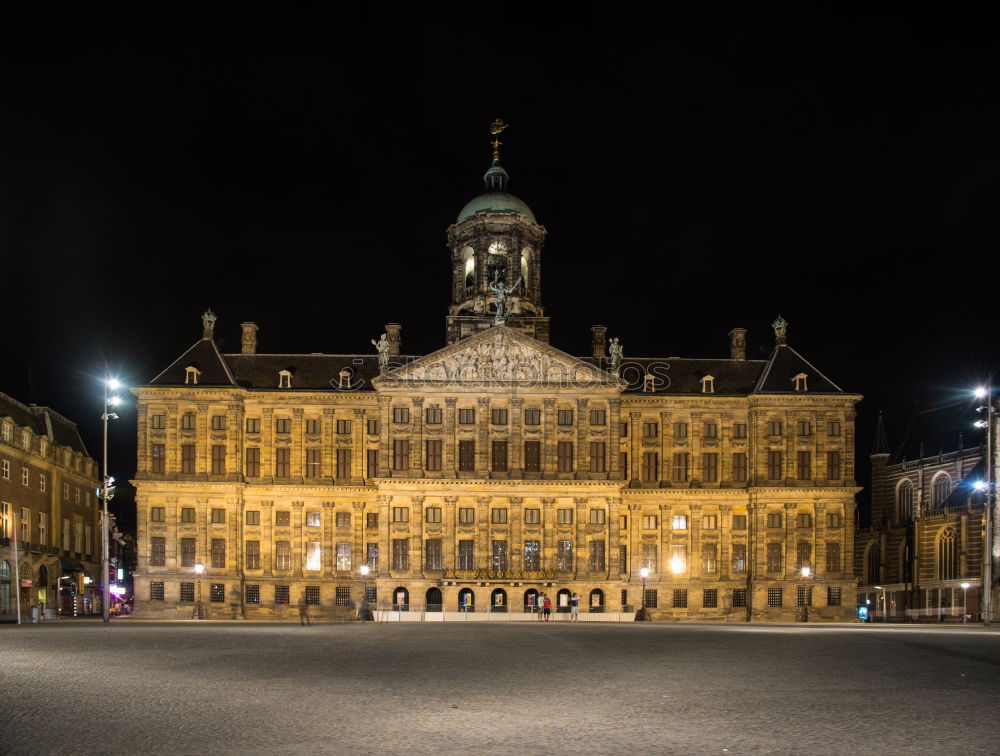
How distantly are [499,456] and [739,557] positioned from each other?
20.1 metres

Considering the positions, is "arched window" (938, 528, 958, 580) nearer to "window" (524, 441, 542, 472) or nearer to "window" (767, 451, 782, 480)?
"window" (767, 451, 782, 480)

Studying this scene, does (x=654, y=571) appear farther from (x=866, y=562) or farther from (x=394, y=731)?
(x=394, y=731)

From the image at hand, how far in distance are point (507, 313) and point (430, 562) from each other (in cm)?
2067

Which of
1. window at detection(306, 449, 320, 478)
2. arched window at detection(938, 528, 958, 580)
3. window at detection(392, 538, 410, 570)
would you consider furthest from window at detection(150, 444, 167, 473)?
arched window at detection(938, 528, 958, 580)

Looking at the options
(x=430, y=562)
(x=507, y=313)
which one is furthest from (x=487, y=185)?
(x=430, y=562)

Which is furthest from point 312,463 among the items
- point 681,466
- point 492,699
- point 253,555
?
point 492,699

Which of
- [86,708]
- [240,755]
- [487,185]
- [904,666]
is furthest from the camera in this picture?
[487,185]

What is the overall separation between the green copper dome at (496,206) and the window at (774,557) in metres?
31.0

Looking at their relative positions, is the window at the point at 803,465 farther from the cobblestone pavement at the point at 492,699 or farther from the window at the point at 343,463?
the cobblestone pavement at the point at 492,699

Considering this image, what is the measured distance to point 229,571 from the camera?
273 feet

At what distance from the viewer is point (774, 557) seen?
84.9m

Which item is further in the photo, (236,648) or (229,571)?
(229,571)

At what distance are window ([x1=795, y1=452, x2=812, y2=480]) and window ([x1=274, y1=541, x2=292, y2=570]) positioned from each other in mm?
38260

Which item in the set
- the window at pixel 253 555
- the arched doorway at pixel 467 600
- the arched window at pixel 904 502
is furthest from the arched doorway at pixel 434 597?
the arched window at pixel 904 502
